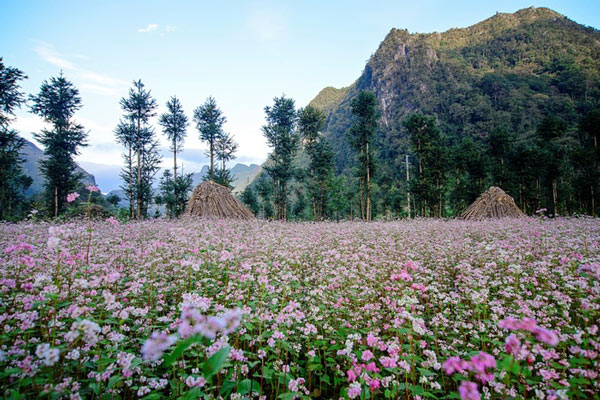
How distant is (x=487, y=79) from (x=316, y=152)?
14381 centimetres

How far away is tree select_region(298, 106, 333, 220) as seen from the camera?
35.7 meters

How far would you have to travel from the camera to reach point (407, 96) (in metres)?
152

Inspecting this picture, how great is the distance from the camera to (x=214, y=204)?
16.7 m

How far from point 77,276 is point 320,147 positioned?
33553 millimetres

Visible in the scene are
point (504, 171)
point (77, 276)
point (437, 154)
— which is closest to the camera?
point (77, 276)

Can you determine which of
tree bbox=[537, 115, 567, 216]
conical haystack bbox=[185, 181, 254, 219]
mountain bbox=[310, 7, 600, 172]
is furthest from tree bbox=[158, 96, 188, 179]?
mountain bbox=[310, 7, 600, 172]

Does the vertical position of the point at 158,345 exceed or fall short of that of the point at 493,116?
it falls short

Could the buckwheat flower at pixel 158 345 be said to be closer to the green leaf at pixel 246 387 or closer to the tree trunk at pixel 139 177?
the green leaf at pixel 246 387

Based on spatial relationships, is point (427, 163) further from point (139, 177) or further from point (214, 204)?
point (139, 177)

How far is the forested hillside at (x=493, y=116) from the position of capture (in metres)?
35.3

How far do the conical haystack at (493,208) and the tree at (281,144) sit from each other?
21118 millimetres

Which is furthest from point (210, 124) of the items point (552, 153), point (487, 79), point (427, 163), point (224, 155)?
point (487, 79)

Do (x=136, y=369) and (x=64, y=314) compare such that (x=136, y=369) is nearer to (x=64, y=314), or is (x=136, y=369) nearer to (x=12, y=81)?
(x=64, y=314)

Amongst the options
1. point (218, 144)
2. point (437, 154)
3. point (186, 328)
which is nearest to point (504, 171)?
point (437, 154)
